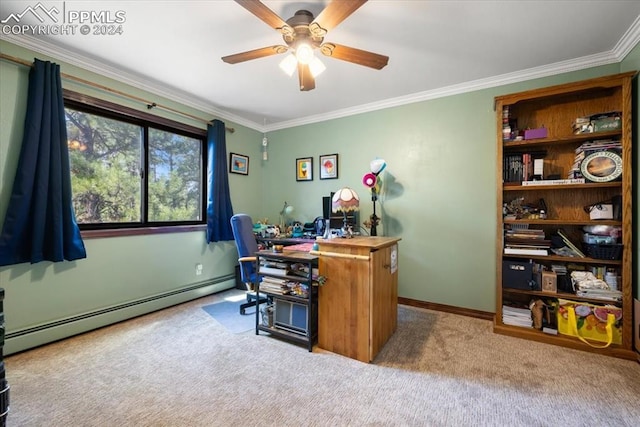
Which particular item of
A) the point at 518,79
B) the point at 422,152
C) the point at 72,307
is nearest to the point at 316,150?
the point at 422,152

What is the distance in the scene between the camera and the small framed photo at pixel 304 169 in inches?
154

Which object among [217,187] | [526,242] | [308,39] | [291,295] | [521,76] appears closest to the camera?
[308,39]

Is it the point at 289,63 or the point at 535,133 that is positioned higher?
the point at 289,63

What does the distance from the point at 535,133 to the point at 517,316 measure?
5.58 ft

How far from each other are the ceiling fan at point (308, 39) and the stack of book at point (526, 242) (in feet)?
6.56

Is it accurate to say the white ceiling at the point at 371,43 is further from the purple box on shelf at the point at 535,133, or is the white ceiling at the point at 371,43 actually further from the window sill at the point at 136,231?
the window sill at the point at 136,231

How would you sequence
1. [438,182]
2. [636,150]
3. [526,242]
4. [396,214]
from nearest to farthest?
[636,150]
[526,242]
[438,182]
[396,214]

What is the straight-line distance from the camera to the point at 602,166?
220 cm

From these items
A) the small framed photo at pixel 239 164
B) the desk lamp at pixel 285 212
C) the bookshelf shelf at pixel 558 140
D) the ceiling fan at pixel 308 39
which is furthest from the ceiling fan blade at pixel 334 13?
the desk lamp at pixel 285 212

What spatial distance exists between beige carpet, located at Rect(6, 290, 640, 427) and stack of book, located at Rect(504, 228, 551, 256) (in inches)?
31.0

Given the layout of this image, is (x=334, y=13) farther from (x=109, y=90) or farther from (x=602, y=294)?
(x=602, y=294)

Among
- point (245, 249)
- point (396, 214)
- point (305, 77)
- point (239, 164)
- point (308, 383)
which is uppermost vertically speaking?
point (305, 77)

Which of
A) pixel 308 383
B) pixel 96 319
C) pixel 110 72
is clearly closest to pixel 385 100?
A: pixel 110 72

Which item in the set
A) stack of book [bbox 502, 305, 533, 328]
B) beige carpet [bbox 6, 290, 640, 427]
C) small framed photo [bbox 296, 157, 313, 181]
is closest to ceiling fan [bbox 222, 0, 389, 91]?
small framed photo [bbox 296, 157, 313, 181]
